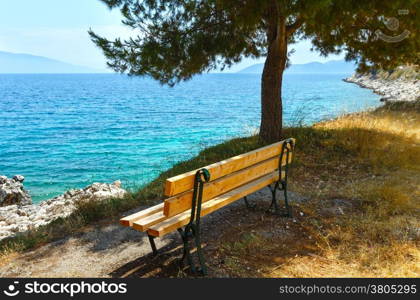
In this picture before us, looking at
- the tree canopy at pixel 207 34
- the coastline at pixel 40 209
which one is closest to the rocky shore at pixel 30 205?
the coastline at pixel 40 209

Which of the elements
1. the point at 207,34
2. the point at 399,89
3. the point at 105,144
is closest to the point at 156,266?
the point at 207,34

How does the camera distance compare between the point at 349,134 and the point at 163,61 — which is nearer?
the point at 163,61

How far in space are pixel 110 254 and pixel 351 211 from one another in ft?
11.2

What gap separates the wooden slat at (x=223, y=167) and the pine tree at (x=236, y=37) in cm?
285

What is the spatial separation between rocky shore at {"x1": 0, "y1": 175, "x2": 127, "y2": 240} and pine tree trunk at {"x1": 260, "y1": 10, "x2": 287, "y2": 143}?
3.58 m

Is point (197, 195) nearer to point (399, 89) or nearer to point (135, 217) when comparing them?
point (135, 217)

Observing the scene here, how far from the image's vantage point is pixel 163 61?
25.6 feet

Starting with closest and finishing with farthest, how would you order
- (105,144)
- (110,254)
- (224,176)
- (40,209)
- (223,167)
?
(223,167) < (224,176) < (110,254) < (40,209) < (105,144)

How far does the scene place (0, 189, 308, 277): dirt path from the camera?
Answer: 4.06m

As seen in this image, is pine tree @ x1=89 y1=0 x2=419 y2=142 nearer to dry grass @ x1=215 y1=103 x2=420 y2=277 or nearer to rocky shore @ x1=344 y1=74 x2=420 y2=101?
dry grass @ x1=215 y1=103 x2=420 y2=277

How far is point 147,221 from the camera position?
147 inches

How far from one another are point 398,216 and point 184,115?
29108mm

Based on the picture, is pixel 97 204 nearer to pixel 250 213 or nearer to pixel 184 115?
pixel 250 213

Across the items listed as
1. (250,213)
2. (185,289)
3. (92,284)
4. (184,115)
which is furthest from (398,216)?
(184,115)
